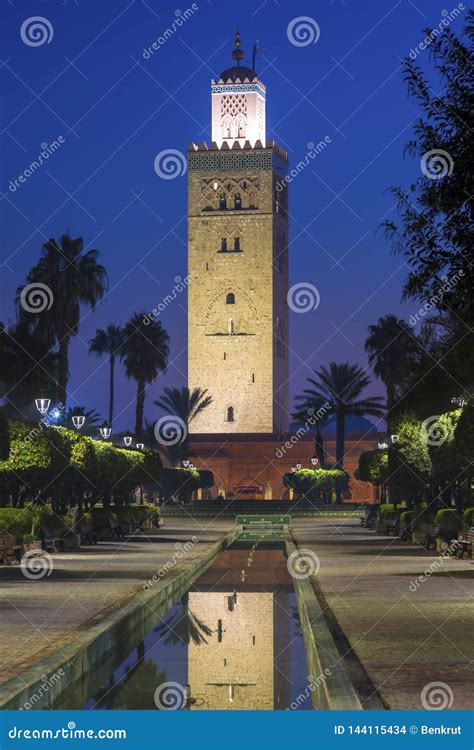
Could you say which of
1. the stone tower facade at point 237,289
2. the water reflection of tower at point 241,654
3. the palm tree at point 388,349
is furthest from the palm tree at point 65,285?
the stone tower facade at point 237,289

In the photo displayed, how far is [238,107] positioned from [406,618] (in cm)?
8064

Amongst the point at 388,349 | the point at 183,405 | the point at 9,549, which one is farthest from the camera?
the point at 183,405

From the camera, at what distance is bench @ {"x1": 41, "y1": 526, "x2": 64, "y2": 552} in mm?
28531

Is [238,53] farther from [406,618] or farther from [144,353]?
[406,618]

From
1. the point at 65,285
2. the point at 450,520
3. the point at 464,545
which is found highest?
the point at 65,285

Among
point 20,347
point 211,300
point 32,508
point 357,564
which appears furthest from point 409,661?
point 211,300

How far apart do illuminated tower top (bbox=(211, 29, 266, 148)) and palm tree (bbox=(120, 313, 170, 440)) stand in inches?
979

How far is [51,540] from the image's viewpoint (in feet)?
94.5

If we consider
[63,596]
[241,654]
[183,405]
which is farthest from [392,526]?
[183,405]

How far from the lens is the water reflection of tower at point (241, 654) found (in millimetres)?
10898

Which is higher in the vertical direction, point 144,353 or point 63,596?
point 144,353

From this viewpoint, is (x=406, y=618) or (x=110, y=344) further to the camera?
(x=110, y=344)

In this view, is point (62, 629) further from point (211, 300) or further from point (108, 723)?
point (211, 300)

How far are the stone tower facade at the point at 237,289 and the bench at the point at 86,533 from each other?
5354 centimetres
